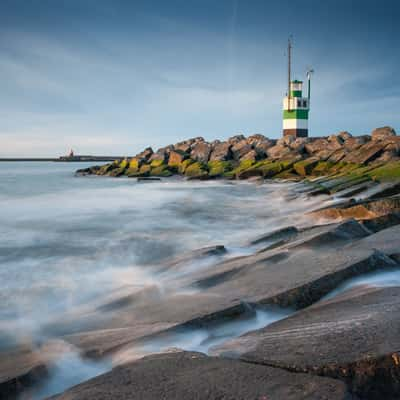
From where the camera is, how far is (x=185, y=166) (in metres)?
27.0

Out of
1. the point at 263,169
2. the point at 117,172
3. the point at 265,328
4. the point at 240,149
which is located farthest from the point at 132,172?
the point at 265,328

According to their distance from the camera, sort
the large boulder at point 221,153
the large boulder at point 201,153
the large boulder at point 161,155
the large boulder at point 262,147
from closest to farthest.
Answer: the large boulder at point 262,147, the large boulder at point 221,153, the large boulder at point 201,153, the large boulder at point 161,155

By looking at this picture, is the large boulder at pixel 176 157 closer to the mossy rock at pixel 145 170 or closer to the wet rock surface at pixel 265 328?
the mossy rock at pixel 145 170

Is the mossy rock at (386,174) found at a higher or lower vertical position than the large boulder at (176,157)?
lower

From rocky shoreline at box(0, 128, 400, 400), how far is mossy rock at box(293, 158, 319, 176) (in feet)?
48.6

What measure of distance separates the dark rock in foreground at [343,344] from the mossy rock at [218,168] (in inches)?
846

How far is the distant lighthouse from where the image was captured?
125ft

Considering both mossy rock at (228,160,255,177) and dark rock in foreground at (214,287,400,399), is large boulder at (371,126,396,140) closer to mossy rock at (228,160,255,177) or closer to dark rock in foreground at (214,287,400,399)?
mossy rock at (228,160,255,177)

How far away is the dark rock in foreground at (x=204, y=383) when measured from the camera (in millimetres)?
1527

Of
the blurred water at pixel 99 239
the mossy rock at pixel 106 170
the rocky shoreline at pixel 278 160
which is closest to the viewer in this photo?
the blurred water at pixel 99 239

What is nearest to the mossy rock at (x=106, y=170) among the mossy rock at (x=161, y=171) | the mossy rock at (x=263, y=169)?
the mossy rock at (x=161, y=171)

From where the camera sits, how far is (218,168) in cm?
2472

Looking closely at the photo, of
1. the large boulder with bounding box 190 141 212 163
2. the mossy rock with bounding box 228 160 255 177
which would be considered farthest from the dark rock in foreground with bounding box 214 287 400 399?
the large boulder with bounding box 190 141 212 163

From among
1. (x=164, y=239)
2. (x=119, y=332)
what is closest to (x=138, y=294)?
(x=119, y=332)
